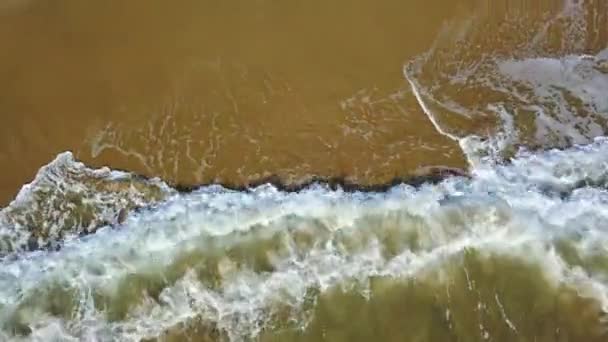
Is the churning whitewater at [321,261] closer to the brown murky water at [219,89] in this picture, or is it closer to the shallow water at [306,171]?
the shallow water at [306,171]

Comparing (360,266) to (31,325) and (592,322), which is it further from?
(31,325)

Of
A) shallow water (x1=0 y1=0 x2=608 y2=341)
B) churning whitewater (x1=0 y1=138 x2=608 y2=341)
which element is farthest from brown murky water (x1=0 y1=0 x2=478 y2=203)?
churning whitewater (x1=0 y1=138 x2=608 y2=341)

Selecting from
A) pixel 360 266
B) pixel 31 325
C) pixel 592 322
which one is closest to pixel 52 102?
pixel 31 325

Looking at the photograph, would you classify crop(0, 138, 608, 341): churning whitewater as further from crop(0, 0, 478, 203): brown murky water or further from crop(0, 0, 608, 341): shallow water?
crop(0, 0, 478, 203): brown murky water

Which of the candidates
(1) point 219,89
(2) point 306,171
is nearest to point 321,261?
(2) point 306,171

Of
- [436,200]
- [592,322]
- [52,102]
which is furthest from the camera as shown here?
[52,102]

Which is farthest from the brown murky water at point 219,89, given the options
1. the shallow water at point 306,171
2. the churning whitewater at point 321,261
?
the churning whitewater at point 321,261

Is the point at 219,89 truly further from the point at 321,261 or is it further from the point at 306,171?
the point at 321,261
